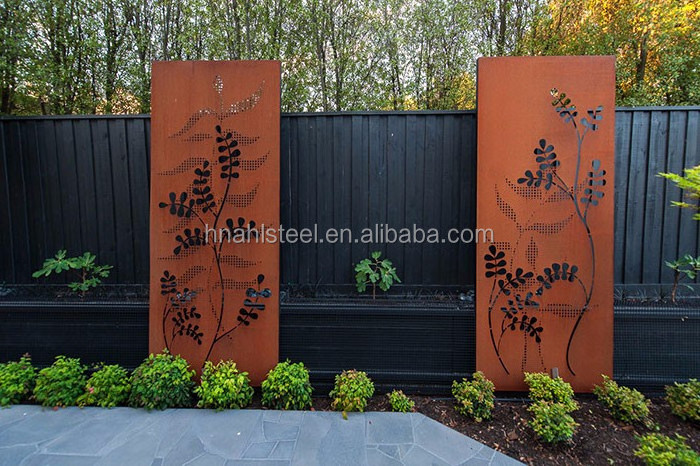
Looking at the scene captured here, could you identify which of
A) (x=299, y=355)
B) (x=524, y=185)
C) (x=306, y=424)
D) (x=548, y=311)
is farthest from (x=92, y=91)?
(x=548, y=311)

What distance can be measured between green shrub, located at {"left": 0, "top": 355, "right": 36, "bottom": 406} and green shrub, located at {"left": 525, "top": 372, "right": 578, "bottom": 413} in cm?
461

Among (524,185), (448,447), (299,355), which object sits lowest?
(448,447)

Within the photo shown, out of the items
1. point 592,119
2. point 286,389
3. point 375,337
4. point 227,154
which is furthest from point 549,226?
point 227,154

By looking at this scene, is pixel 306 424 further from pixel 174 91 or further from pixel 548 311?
pixel 174 91

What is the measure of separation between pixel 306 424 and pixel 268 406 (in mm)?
441

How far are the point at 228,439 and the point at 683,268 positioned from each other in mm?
4777

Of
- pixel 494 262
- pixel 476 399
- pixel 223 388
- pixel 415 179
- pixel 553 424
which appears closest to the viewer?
pixel 553 424

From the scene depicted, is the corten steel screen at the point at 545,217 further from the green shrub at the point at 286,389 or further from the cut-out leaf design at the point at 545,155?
the green shrub at the point at 286,389

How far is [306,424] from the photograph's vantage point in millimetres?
2508

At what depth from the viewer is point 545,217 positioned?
2799 mm

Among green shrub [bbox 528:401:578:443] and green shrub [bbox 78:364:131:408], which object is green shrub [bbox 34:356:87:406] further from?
green shrub [bbox 528:401:578:443]

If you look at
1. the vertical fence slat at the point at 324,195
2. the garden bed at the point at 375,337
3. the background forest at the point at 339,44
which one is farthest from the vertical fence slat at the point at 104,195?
the vertical fence slat at the point at 324,195

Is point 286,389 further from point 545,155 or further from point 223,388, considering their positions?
point 545,155

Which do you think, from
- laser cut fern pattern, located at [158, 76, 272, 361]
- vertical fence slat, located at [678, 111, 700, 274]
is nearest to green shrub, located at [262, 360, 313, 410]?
laser cut fern pattern, located at [158, 76, 272, 361]
